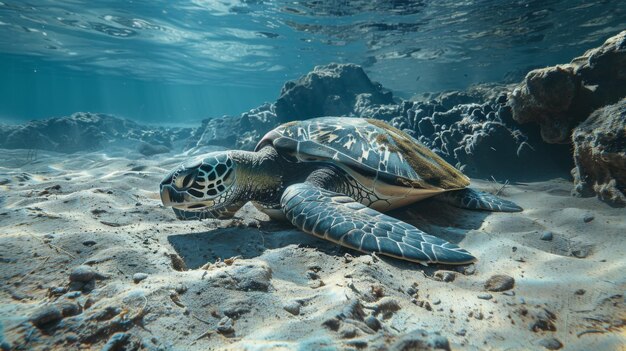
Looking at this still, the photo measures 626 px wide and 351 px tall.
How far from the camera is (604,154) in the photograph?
10.2 feet

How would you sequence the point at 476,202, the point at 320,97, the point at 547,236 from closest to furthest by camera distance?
1. the point at 547,236
2. the point at 476,202
3. the point at 320,97

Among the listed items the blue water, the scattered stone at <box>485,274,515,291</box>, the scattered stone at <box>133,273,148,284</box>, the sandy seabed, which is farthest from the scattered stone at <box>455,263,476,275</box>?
the blue water

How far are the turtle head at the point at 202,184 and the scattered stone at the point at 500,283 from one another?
2404 mm

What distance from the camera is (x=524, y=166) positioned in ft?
18.4

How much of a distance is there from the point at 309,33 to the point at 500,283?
20.6m

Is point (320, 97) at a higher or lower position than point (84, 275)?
higher

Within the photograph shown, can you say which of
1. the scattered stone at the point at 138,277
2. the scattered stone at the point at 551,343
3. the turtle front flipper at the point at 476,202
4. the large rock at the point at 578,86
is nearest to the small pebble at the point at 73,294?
the scattered stone at the point at 138,277

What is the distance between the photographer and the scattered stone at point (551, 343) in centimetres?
138

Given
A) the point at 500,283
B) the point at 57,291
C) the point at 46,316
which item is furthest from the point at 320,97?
the point at 46,316

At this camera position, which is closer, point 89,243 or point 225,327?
point 225,327

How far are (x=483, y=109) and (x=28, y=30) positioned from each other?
28981 millimetres

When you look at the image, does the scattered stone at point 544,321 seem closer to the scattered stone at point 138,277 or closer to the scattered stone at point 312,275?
the scattered stone at point 312,275

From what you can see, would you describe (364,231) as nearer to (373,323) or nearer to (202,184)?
(373,323)

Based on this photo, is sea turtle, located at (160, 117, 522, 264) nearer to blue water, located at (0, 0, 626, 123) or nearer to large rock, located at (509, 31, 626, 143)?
large rock, located at (509, 31, 626, 143)
